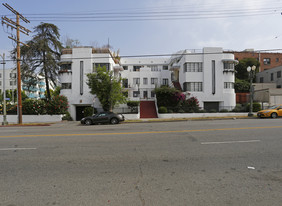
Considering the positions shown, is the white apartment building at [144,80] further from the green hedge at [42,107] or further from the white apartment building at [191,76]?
the green hedge at [42,107]

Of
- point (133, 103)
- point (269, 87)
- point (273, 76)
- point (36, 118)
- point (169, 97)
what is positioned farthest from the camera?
point (273, 76)

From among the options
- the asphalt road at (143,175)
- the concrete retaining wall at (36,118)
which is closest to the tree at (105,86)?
the concrete retaining wall at (36,118)

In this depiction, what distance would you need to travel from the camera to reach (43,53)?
27391 millimetres

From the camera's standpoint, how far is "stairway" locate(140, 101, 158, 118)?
2428 cm

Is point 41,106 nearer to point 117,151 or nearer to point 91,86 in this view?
point 91,86

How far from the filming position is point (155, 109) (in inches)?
1027

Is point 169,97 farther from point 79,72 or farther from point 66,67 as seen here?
point 66,67

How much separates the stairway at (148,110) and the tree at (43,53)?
47.5ft

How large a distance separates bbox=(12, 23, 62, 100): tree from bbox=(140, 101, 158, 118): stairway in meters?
14.5

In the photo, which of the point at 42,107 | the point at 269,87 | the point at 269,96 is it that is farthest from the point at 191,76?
the point at 42,107

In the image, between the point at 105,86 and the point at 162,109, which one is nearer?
the point at 105,86

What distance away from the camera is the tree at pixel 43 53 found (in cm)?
2669

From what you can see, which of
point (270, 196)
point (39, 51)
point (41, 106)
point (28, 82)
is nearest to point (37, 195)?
point (270, 196)

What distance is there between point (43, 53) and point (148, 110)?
1826cm
